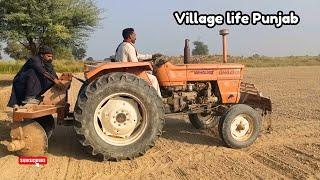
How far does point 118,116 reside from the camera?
22.6ft

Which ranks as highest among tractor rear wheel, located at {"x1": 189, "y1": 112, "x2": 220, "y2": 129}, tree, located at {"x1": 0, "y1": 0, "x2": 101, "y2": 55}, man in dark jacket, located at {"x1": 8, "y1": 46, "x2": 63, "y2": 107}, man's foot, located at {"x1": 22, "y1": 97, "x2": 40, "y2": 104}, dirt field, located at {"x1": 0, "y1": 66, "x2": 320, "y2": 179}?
tree, located at {"x1": 0, "y1": 0, "x2": 101, "y2": 55}

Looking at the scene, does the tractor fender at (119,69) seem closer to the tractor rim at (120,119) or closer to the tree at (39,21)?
the tractor rim at (120,119)

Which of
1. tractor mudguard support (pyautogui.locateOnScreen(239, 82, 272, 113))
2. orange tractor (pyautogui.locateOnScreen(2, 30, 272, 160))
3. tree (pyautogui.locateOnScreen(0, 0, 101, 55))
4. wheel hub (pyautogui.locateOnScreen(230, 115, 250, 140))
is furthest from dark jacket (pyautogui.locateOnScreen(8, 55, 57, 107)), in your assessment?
tree (pyautogui.locateOnScreen(0, 0, 101, 55))

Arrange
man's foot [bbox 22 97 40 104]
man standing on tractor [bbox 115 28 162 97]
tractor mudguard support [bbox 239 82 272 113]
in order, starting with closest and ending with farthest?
1. man's foot [bbox 22 97 40 104]
2. man standing on tractor [bbox 115 28 162 97]
3. tractor mudguard support [bbox 239 82 272 113]

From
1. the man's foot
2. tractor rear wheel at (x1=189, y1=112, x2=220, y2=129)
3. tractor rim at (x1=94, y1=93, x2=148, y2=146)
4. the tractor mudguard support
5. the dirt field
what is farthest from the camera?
tractor rear wheel at (x1=189, y1=112, x2=220, y2=129)

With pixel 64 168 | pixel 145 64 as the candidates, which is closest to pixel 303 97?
pixel 145 64

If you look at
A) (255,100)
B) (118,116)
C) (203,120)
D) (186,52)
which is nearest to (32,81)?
(118,116)

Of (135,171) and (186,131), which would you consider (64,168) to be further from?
(186,131)

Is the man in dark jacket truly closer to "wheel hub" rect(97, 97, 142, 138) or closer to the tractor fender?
the tractor fender

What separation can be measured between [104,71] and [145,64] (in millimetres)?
625

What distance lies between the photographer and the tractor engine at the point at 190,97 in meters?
7.76

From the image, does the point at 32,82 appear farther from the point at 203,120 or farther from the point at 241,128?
the point at 241,128

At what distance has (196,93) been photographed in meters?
8.05

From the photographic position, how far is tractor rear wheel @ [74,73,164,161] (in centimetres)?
656
